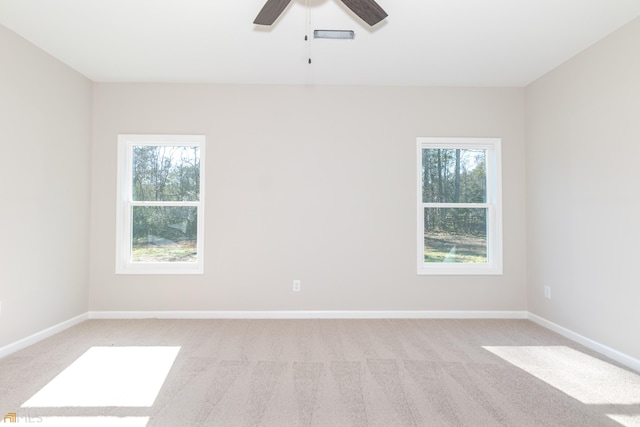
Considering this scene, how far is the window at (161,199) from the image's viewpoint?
162 inches

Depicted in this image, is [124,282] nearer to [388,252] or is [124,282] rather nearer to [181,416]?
[181,416]

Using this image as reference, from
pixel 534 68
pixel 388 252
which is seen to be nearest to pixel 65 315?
pixel 388 252

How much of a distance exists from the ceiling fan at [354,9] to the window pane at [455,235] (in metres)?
2.57

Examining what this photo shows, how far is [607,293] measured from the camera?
3.04 m

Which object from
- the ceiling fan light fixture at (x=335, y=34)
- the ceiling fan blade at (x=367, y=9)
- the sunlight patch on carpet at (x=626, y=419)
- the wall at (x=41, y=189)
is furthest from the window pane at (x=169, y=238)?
the sunlight patch on carpet at (x=626, y=419)

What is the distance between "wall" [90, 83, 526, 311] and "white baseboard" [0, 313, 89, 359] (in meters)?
0.25

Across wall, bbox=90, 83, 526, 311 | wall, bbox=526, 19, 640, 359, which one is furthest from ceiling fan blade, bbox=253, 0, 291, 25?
wall, bbox=526, 19, 640, 359

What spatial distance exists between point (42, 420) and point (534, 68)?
499 cm

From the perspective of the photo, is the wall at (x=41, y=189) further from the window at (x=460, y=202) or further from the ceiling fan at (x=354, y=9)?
the window at (x=460, y=202)

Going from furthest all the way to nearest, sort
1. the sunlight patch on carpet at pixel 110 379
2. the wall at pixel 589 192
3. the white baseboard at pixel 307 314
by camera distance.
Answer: the white baseboard at pixel 307 314 → the wall at pixel 589 192 → the sunlight patch on carpet at pixel 110 379

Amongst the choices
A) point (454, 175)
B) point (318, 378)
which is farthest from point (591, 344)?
point (318, 378)

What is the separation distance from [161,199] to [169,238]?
474mm

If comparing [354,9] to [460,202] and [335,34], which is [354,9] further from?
[460,202]

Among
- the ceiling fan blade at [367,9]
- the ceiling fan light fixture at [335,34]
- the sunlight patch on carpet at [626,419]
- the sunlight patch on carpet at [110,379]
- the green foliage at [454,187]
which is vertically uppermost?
the ceiling fan light fixture at [335,34]
